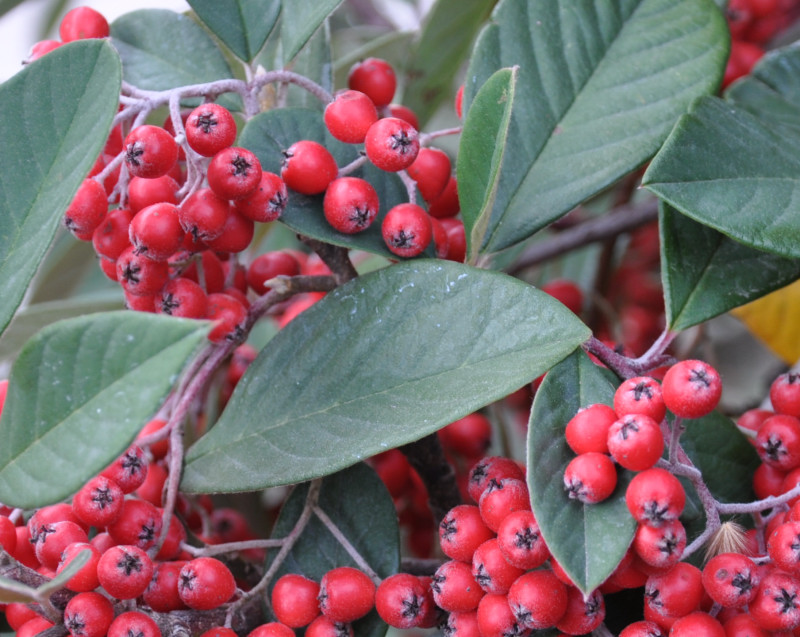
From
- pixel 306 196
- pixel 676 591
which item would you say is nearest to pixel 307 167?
pixel 306 196

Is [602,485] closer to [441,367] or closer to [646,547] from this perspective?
[646,547]

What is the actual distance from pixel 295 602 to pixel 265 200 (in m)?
0.44

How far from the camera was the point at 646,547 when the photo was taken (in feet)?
2.33

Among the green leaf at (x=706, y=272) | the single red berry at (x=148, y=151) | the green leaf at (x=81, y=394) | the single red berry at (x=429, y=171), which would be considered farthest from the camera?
the single red berry at (x=429, y=171)

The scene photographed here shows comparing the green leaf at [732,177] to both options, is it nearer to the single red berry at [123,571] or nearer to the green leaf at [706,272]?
the green leaf at [706,272]

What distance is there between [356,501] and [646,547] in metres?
0.40

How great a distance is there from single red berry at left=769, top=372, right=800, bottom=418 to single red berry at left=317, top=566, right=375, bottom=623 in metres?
0.50

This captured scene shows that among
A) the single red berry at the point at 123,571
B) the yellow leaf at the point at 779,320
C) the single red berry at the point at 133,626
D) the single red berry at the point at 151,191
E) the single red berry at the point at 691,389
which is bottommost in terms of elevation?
the yellow leaf at the point at 779,320

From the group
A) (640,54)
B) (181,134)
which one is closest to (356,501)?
(181,134)

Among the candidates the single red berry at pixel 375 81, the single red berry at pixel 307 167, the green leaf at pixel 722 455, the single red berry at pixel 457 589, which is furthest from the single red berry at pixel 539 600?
the single red berry at pixel 375 81

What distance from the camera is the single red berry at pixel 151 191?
928 millimetres

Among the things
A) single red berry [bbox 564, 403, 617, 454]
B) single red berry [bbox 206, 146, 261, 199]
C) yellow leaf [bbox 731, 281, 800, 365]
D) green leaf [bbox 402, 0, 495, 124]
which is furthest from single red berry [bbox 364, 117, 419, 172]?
yellow leaf [bbox 731, 281, 800, 365]

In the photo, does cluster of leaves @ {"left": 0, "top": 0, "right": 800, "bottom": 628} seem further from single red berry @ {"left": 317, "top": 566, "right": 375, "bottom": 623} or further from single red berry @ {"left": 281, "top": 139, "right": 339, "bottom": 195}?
single red berry @ {"left": 317, "top": 566, "right": 375, "bottom": 623}

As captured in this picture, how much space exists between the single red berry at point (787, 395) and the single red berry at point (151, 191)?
72cm
